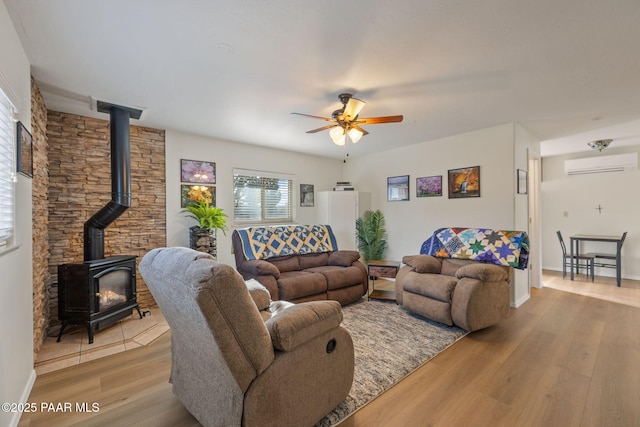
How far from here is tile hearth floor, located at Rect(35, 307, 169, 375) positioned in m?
2.47

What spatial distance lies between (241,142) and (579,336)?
16.5 feet

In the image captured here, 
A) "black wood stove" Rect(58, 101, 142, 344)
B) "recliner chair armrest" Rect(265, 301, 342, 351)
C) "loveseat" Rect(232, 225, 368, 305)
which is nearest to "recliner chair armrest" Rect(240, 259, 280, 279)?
"loveseat" Rect(232, 225, 368, 305)

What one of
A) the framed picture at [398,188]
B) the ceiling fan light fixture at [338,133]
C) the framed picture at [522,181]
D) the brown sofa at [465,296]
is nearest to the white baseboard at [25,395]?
the ceiling fan light fixture at [338,133]

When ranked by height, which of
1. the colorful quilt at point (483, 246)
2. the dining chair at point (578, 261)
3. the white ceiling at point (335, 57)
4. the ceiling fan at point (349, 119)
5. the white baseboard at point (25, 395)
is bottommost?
the white baseboard at point (25, 395)

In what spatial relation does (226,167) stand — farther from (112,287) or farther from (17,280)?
(17,280)

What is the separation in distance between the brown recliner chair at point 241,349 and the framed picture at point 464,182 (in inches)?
134

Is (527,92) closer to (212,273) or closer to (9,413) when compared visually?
(212,273)

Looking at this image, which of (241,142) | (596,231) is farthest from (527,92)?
(596,231)

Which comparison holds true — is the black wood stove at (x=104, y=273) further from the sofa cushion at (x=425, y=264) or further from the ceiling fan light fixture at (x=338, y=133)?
the sofa cushion at (x=425, y=264)

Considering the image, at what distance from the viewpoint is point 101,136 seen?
3605 millimetres

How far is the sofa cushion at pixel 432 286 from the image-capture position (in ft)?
9.96

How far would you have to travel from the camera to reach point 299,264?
4195 mm

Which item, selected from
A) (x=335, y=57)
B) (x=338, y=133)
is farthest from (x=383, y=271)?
(x=335, y=57)

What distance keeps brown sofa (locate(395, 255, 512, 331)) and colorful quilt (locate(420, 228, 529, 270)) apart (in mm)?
151
